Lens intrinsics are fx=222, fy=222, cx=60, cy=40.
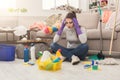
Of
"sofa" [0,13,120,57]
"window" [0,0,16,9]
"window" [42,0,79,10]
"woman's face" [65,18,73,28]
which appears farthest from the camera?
"window" [42,0,79,10]

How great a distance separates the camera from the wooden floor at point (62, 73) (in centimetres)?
218

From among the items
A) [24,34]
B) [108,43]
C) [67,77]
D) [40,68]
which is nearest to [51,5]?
[24,34]

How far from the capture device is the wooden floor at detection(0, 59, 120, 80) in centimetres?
218

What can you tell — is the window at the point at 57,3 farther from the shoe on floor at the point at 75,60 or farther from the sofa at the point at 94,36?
the shoe on floor at the point at 75,60

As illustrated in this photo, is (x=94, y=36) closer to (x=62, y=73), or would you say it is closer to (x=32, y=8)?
(x=62, y=73)

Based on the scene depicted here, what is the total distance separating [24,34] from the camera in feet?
12.2

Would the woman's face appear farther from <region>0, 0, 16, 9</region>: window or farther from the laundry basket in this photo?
<region>0, 0, 16, 9</region>: window

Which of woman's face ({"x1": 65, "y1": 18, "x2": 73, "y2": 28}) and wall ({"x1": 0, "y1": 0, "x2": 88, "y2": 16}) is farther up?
wall ({"x1": 0, "y1": 0, "x2": 88, "y2": 16})

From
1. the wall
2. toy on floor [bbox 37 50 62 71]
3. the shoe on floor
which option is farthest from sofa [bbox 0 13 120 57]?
the wall

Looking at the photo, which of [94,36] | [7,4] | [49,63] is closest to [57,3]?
[7,4]

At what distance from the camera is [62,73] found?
7.74 feet

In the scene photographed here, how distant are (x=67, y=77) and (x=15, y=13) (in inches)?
138

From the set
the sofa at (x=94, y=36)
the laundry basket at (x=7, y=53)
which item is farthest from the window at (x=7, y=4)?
the laundry basket at (x=7, y=53)

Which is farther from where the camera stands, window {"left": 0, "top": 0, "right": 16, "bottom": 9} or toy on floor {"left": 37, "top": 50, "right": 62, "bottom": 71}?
window {"left": 0, "top": 0, "right": 16, "bottom": 9}
